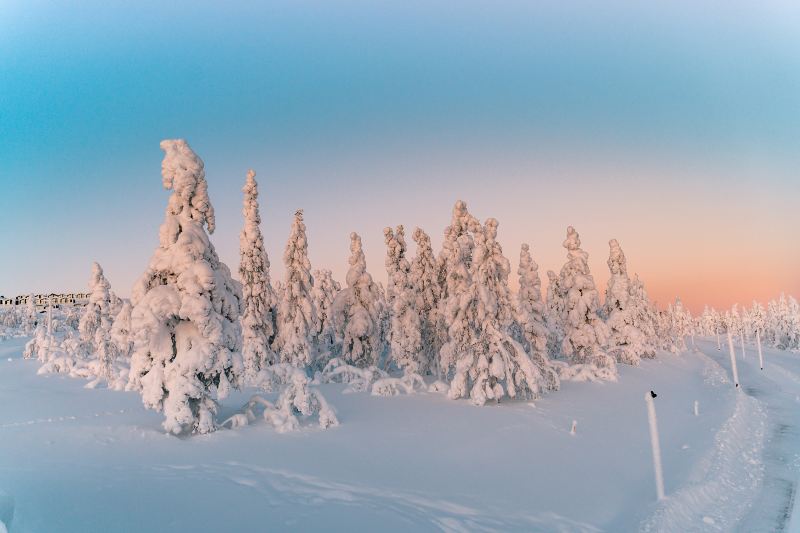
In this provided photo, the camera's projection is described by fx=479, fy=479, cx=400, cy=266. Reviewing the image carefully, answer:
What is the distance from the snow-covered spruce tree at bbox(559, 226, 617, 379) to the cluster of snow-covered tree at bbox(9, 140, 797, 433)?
114 millimetres

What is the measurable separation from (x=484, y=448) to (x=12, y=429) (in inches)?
596

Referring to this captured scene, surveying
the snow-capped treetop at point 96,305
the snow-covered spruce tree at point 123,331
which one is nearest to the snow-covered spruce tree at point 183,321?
the snow-covered spruce tree at point 123,331

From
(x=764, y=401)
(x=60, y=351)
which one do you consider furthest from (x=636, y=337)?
(x=60, y=351)

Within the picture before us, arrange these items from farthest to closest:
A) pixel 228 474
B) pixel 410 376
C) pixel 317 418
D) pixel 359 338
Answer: pixel 359 338 → pixel 410 376 → pixel 317 418 → pixel 228 474

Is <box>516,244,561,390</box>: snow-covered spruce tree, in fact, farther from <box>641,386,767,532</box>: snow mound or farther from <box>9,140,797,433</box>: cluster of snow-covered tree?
<box>641,386,767,532</box>: snow mound

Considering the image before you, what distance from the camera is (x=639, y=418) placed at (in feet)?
74.2

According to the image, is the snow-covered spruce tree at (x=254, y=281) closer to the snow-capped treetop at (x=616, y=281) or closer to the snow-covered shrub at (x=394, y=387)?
the snow-covered shrub at (x=394, y=387)

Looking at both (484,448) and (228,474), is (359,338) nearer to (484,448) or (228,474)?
Result: (484,448)

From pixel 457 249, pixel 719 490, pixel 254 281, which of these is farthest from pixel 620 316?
pixel 719 490

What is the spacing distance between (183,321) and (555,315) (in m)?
47.6

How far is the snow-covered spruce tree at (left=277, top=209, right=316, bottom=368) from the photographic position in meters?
36.1

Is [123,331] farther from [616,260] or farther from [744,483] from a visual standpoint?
[616,260]

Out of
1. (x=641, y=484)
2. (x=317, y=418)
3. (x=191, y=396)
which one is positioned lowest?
(x=641, y=484)

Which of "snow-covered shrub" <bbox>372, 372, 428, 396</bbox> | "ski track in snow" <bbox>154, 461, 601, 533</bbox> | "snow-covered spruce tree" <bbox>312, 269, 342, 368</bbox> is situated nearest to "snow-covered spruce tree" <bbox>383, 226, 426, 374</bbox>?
"snow-covered shrub" <bbox>372, 372, 428, 396</bbox>
